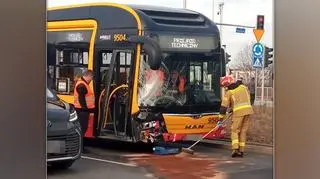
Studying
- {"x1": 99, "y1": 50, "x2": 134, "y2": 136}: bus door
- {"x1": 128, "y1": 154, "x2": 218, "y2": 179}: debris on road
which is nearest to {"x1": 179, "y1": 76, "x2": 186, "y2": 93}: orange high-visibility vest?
{"x1": 99, "y1": 50, "x2": 134, "y2": 136}: bus door

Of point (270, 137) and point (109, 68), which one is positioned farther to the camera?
point (270, 137)

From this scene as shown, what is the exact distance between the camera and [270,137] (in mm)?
4309

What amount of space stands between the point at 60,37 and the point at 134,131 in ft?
2.85

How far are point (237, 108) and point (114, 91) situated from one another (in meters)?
0.95

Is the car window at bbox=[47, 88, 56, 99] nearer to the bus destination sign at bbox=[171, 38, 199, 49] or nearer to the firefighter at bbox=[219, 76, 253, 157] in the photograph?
the bus destination sign at bbox=[171, 38, 199, 49]

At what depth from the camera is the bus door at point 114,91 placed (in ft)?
12.9

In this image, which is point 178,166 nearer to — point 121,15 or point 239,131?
point 239,131

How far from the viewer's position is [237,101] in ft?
13.5

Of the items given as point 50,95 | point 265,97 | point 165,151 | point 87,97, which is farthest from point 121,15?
point 265,97
